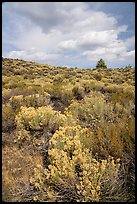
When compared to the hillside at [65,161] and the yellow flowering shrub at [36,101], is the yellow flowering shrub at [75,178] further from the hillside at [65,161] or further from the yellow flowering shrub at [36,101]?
the yellow flowering shrub at [36,101]

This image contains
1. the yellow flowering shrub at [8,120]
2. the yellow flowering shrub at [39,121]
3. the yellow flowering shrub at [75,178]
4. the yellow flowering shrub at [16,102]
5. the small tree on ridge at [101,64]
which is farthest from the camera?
the small tree on ridge at [101,64]

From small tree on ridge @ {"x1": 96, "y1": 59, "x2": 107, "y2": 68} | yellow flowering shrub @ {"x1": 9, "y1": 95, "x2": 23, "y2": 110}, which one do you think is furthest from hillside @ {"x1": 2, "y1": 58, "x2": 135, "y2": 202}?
small tree on ridge @ {"x1": 96, "y1": 59, "x2": 107, "y2": 68}

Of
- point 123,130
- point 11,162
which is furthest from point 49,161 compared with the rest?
point 123,130

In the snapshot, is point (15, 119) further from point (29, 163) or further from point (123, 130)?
point (123, 130)

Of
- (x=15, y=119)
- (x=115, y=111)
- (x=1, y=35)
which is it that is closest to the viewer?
(x=1, y=35)

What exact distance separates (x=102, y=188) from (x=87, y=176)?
0.26 metres

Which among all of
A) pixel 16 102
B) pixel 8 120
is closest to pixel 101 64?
pixel 16 102

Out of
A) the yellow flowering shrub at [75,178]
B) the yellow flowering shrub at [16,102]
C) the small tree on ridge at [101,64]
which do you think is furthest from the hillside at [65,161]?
the small tree on ridge at [101,64]

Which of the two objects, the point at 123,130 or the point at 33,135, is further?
the point at 33,135

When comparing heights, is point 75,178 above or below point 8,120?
below

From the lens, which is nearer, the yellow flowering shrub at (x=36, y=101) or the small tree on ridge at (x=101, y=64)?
the yellow flowering shrub at (x=36, y=101)

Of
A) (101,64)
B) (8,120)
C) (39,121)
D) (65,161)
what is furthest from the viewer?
(101,64)

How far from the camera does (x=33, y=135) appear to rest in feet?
15.9

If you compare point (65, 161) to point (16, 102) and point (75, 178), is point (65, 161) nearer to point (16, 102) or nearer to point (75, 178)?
point (75, 178)
